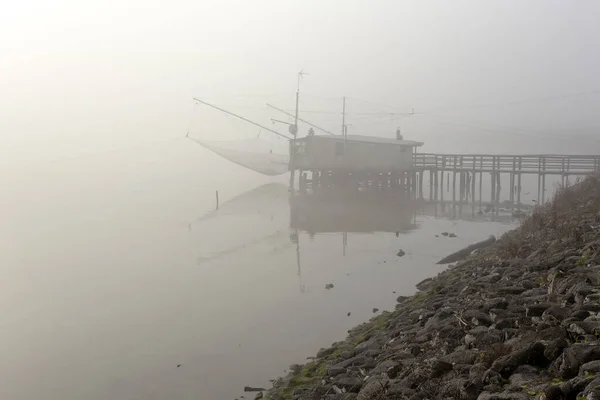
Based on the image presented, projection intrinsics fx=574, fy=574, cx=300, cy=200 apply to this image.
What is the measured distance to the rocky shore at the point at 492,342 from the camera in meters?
4.28

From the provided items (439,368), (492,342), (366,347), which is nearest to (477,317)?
(492,342)

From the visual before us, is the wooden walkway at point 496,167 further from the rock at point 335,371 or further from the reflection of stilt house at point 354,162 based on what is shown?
the rock at point 335,371

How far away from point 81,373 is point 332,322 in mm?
4737

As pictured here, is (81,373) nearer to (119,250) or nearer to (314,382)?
(314,382)

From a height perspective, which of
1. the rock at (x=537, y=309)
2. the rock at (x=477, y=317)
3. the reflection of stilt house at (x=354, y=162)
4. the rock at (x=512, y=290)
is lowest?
the rock at (x=477, y=317)

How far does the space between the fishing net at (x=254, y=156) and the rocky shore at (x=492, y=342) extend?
4532 centimetres

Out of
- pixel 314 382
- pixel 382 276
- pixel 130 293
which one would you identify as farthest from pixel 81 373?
pixel 382 276

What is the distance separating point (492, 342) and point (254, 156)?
5047 cm

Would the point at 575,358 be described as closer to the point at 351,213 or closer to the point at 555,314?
the point at 555,314

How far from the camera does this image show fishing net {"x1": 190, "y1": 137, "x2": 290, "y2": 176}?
179 ft

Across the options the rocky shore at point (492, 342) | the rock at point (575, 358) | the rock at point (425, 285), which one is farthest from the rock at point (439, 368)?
the rock at point (425, 285)

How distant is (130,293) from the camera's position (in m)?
15.4

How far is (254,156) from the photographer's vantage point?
181 feet

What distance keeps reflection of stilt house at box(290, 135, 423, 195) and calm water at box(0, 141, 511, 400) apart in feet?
50.1
